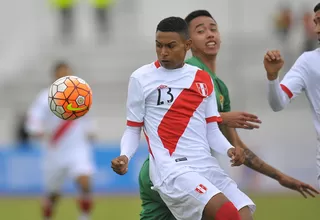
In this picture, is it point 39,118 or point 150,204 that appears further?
point 39,118

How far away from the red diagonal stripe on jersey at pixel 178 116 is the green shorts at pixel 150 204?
0.60 m

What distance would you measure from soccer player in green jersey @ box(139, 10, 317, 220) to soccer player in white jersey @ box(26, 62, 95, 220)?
645 cm

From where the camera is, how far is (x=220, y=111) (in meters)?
8.32

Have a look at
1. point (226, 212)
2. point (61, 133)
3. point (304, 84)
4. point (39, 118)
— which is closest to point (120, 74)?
point (61, 133)

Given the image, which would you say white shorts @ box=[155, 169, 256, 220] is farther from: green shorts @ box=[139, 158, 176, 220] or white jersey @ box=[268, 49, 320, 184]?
white jersey @ box=[268, 49, 320, 184]

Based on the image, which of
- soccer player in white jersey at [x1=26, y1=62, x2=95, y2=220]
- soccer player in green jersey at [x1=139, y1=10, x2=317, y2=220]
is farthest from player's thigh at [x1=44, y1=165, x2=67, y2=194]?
soccer player in green jersey at [x1=139, y1=10, x2=317, y2=220]

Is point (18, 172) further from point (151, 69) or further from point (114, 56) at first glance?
point (151, 69)

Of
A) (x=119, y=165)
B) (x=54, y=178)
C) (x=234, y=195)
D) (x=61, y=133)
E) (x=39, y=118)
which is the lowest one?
(x=54, y=178)

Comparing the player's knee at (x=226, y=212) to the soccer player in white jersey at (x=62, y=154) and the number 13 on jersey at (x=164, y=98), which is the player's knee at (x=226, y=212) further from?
the soccer player in white jersey at (x=62, y=154)

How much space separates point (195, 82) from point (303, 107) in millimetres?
17590

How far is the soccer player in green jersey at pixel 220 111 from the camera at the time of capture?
7.91 meters

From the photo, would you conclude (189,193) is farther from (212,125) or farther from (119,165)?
(212,125)

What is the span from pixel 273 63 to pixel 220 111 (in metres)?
0.82

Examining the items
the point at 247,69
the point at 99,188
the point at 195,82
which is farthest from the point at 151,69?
the point at 247,69
